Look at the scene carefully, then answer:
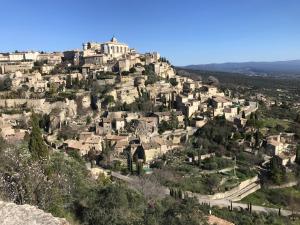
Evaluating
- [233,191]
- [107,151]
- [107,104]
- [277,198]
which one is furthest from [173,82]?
[277,198]

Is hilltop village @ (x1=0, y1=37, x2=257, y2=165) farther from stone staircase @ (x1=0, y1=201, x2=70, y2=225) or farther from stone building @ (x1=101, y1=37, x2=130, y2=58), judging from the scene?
stone staircase @ (x1=0, y1=201, x2=70, y2=225)

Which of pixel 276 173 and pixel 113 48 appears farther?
pixel 113 48

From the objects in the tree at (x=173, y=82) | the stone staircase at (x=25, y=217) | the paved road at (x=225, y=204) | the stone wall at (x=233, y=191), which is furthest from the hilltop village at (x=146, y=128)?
the stone staircase at (x=25, y=217)

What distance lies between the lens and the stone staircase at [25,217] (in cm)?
886

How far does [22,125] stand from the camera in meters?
38.5

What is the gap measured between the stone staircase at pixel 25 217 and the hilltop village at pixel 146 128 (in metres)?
17.7

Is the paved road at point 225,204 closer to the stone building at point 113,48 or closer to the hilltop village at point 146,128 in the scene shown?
the hilltop village at point 146,128

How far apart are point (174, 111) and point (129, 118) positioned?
6.30m

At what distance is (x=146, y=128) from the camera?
42.2 meters

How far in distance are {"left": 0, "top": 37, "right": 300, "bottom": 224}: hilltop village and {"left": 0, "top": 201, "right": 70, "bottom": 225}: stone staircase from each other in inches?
696

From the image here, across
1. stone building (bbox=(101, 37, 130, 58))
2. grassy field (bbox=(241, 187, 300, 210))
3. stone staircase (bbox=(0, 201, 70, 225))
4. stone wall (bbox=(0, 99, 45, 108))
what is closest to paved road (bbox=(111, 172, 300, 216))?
grassy field (bbox=(241, 187, 300, 210))

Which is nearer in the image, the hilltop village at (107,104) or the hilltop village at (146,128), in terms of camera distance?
the hilltop village at (146,128)

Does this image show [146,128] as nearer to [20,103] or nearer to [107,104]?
[107,104]

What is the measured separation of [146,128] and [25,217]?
33256 millimetres
